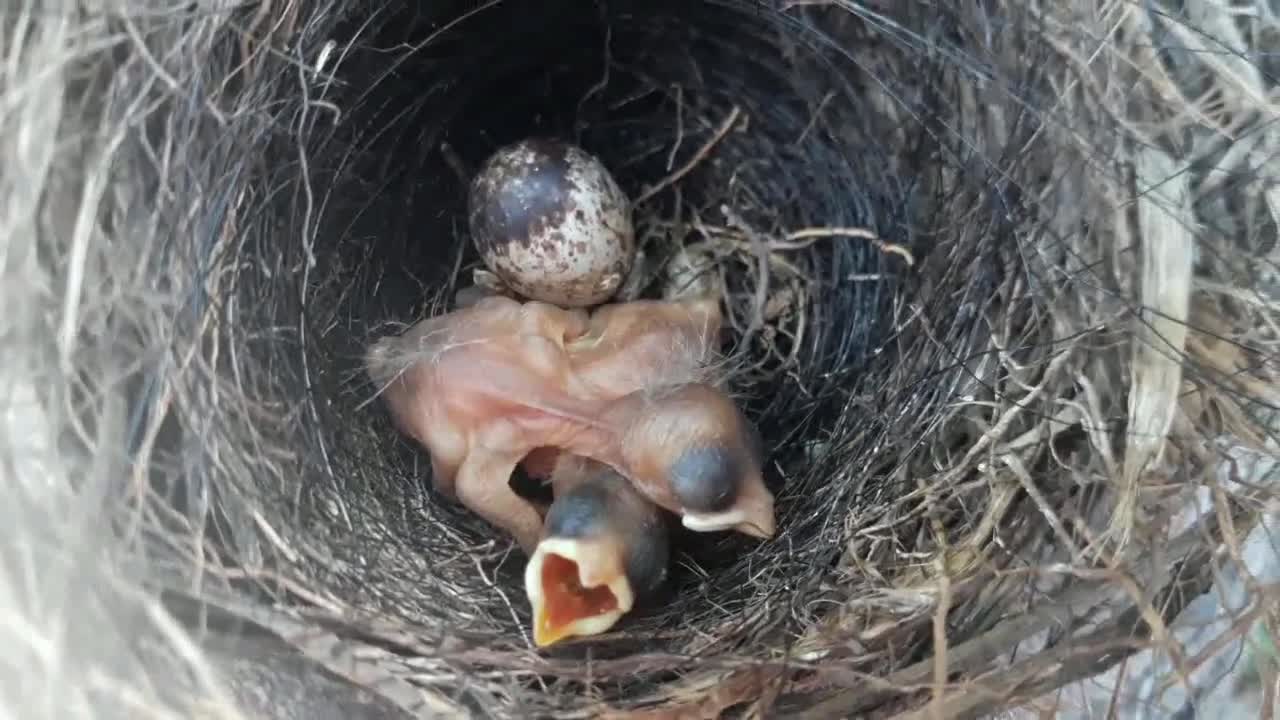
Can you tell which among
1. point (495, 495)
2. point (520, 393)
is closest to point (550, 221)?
point (520, 393)

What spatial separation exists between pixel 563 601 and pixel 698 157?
1.87 feet

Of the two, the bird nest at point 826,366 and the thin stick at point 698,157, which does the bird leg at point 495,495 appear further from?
the thin stick at point 698,157

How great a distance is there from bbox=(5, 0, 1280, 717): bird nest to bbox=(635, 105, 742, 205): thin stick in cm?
10

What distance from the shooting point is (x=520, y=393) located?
0.93 metres

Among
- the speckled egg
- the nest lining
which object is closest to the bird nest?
the nest lining

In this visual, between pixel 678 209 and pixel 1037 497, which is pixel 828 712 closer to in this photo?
pixel 1037 497

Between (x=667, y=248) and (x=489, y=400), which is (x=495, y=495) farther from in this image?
(x=667, y=248)

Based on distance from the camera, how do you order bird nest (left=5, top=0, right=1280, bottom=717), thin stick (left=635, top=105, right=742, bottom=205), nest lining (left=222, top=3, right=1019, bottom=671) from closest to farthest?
bird nest (left=5, top=0, right=1280, bottom=717)
nest lining (left=222, top=3, right=1019, bottom=671)
thin stick (left=635, top=105, right=742, bottom=205)

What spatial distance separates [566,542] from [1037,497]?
1.30 feet

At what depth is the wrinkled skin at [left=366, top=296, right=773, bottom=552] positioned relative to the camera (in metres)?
0.93

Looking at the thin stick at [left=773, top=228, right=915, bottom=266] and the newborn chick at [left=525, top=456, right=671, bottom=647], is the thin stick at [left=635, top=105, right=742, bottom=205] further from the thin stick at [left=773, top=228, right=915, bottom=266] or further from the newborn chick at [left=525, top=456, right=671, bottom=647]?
the newborn chick at [left=525, top=456, right=671, bottom=647]

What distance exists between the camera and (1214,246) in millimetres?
818

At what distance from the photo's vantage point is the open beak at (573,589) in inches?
30.6

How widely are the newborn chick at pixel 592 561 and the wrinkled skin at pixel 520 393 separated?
35 mm
